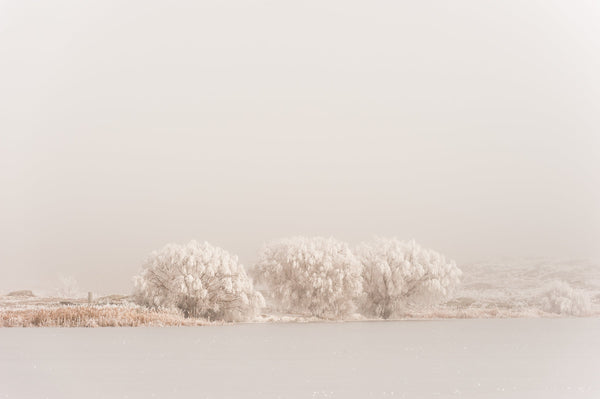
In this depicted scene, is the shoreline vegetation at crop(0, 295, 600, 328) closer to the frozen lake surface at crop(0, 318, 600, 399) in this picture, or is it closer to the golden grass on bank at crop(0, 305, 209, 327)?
the golden grass on bank at crop(0, 305, 209, 327)

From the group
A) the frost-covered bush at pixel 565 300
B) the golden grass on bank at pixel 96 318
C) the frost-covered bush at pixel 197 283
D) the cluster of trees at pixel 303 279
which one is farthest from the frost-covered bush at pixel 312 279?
the frost-covered bush at pixel 565 300

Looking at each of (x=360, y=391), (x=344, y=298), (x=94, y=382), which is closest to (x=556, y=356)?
(x=360, y=391)

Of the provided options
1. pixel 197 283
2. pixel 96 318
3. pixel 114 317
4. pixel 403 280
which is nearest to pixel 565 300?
pixel 403 280

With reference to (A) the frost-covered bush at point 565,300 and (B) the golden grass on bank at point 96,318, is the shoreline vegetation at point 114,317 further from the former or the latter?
(A) the frost-covered bush at point 565,300

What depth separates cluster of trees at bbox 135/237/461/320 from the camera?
2875 centimetres

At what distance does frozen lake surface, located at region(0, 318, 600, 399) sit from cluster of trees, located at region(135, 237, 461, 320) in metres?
3.15

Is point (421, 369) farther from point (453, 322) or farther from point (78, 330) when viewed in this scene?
point (453, 322)

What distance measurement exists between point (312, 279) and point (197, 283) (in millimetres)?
4484

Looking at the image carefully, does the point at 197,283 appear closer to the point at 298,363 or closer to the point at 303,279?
the point at 303,279

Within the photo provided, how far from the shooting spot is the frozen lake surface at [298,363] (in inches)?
508

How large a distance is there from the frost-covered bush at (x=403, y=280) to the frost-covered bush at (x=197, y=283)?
5243 mm

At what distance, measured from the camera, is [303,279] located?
98.2ft

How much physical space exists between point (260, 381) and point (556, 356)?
25.9 feet

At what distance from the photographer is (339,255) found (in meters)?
30.7
